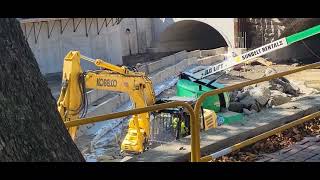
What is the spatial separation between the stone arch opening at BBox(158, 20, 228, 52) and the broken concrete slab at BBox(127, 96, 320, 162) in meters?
34.2

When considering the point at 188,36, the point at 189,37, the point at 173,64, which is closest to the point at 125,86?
the point at 173,64

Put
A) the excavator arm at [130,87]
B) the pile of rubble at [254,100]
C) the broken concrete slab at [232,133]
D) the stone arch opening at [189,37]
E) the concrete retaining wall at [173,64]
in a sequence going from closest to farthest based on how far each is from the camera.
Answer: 1. the broken concrete slab at [232,133]
2. the excavator arm at [130,87]
3. the pile of rubble at [254,100]
4. the concrete retaining wall at [173,64]
5. the stone arch opening at [189,37]

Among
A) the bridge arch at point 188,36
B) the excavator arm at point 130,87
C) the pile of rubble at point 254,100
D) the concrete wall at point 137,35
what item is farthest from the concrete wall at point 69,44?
the excavator arm at point 130,87

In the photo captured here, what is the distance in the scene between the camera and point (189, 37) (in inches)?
1849

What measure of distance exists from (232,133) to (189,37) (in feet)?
133

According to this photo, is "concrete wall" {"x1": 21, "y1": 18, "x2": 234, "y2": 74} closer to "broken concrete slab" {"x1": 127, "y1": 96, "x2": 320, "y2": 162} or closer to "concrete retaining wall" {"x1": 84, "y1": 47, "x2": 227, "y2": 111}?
"concrete retaining wall" {"x1": 84, "y1": 47, "x2": 227, "y2": 111}

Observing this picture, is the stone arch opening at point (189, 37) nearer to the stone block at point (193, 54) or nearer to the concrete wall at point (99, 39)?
the concrete wall at point (99, 39)

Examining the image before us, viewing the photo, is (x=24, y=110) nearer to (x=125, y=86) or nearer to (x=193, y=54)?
(x=125, y=86)

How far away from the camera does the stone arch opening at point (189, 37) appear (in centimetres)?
4388

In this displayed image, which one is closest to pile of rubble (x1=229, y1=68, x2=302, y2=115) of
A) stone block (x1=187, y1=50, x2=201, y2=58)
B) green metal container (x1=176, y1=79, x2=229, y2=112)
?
green metal container (x1=176, y1=79, x2=229, y2=112)

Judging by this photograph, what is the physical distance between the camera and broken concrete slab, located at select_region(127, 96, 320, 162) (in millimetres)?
6184

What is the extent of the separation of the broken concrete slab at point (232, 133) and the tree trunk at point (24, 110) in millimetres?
2713
